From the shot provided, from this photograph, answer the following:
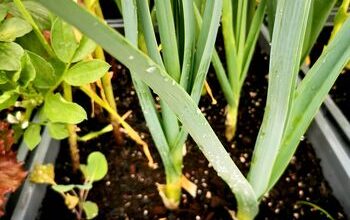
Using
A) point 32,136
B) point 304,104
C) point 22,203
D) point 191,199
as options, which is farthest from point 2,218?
point 304,104

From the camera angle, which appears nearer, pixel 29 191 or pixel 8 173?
pixel 8 173

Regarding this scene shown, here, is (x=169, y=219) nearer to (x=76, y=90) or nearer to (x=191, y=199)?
(x=191, y=199)

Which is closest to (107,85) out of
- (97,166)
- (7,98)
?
(97,166)

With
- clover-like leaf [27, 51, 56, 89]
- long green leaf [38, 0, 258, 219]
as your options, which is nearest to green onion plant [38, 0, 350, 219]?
long green leaf [38, 0, 258, 219]

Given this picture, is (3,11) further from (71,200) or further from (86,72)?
(71,200)

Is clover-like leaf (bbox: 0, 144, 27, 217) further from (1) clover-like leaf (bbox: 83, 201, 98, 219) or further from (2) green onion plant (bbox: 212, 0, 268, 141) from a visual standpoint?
(2) green onion plant (bbox: 212, 0, 268, 141)

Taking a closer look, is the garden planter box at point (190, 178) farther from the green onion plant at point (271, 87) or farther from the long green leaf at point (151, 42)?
the long green leaf at point (151, 42)

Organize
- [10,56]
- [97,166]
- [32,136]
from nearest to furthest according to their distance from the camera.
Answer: [10,56]
[32,136]
[97,166]
